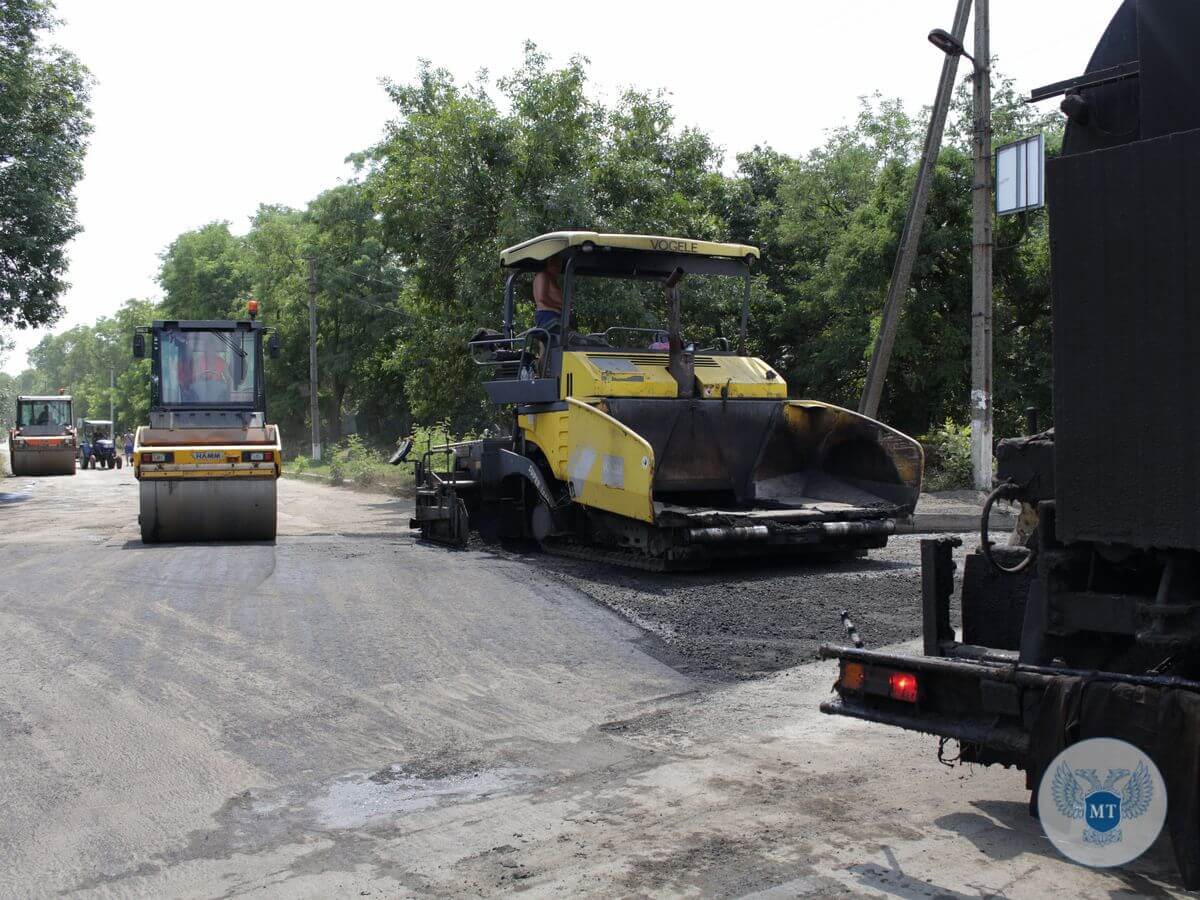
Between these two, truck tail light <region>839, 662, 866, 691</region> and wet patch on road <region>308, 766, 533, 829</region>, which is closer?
truck tail light <region>839, 662, 866, 691</region>

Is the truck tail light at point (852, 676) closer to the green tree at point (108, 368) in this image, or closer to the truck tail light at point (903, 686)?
the truck tail light at point (903, 686)

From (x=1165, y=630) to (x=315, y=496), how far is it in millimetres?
24993

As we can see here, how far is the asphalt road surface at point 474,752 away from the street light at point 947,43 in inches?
362

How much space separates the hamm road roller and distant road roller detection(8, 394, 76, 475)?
3573cm

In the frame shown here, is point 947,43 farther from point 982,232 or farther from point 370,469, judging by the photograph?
point 370,469

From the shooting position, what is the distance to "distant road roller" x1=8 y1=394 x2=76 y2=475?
4306cm

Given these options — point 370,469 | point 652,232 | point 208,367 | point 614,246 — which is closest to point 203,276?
point 370,469

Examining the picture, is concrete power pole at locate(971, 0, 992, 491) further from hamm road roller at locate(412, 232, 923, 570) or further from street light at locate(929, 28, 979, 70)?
hamm road roller at locate(412, 232, 923, 570)

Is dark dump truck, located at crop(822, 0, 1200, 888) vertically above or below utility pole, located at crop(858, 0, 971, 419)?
below

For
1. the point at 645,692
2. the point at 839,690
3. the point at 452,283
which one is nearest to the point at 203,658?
the point at 645,692

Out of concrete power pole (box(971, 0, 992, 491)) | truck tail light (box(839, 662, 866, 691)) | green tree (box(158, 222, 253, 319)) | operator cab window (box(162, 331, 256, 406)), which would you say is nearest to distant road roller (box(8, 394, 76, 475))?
green tree (box(158, 222, 253, 319))

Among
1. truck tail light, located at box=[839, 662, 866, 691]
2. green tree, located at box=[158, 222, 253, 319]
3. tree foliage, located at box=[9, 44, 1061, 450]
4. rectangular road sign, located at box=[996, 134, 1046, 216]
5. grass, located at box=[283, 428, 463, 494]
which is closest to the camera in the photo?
truck tail light, located at box=[839, 662, 866, 691]

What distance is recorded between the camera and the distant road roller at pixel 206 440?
46.1 ft

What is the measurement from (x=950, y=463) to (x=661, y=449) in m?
9.15
